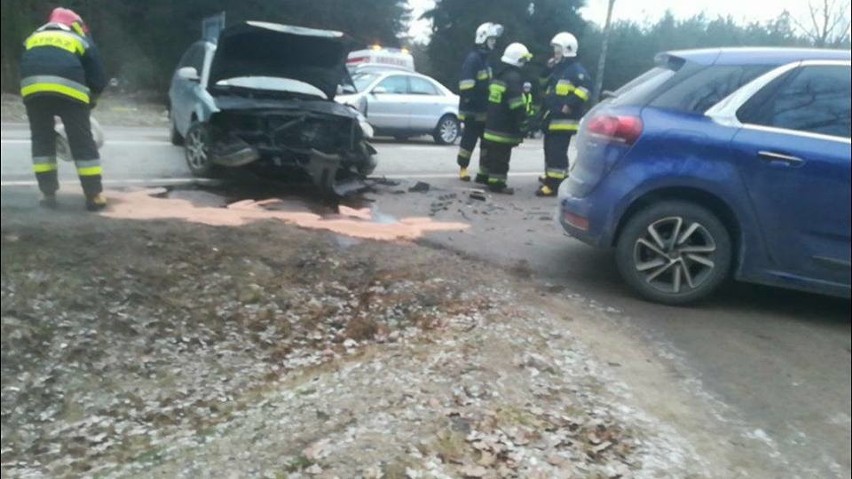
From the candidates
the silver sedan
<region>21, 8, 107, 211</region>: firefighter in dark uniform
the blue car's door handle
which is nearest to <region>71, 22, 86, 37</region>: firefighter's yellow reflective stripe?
<region>21, 8, 107, 211</region>: firefighter in dark uniform

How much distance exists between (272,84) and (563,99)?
1.47 meters

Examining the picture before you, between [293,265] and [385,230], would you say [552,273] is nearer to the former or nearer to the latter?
[385,230]

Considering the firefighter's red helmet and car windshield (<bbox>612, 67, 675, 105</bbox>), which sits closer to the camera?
the firefighter's red helmet

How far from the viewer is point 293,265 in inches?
205

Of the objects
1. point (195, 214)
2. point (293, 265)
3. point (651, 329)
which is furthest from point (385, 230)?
point (651, 329)

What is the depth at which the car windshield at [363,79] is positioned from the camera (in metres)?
3.77

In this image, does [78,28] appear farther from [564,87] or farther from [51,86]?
[564,87]

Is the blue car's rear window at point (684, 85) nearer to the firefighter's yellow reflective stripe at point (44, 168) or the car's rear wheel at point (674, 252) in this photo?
the car's rear wheel at point (674, 252)

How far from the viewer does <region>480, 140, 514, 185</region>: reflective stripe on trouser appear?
155 inches

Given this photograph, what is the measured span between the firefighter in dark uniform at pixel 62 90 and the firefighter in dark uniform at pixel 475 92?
4.40 feet

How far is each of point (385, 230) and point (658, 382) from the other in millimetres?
1992

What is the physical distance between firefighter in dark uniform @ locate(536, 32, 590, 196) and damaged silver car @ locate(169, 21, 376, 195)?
2.66 ft

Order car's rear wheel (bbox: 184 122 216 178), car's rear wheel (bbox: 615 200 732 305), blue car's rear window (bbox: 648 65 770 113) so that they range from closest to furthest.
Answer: blue car's rear window (bbox: 648 65 770 113) → car's rear wheel (bbox: 615 200 732 305) → car's rear wheel (bbox: 184 122 216 178)

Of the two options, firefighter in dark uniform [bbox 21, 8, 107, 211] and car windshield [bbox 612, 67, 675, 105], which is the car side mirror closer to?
firefighter in dark uniform [bbox 21, 8, 107, 211]
